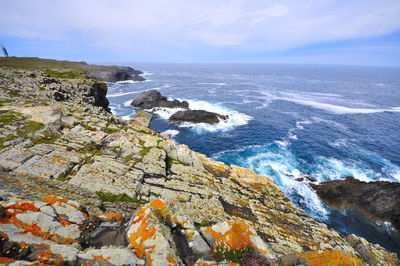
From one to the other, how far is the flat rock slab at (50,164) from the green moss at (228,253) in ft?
38.6

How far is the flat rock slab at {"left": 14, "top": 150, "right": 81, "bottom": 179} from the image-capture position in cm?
1096

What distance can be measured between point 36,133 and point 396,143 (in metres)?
76.6

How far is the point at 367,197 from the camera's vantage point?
89.1 ft

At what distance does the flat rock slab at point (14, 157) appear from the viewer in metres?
10.9

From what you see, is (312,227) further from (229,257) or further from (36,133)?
(36,133)

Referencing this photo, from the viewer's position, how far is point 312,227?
14836mm

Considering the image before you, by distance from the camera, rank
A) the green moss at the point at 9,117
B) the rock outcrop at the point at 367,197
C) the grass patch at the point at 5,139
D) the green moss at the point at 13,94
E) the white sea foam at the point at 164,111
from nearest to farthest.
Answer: the grass patch at the point at 5,139
the green moss at the point at 9,117
the green moss at the point at 13,94
the rock outcrop at the point at 367,197
the white sea foam at the point at 164,111

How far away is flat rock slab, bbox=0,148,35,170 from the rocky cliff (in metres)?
0.05

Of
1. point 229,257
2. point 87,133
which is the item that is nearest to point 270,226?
point 229,257

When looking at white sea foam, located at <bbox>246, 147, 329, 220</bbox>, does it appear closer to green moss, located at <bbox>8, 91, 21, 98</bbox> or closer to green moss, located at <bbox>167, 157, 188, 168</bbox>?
green moss, located at <bbox>167, 157, 188, 168</bbox>

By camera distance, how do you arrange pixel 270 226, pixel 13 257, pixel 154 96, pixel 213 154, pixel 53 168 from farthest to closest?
pixel 154 96 → pixel 213 154 → pixel 270 226 → pixel 53 168 → pixel 13 257

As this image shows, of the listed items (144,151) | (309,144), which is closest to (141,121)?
(144,151)

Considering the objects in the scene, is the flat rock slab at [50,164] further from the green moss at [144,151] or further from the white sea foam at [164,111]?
the white sea foam at [164,111]

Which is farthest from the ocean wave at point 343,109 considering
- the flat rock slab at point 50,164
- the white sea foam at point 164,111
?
the flat rock slab at point 50,164
